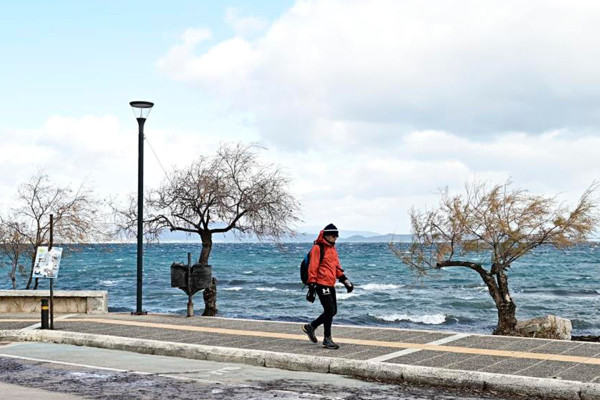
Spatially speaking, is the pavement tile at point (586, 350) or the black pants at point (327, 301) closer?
the pavement tile at point (586, 350)

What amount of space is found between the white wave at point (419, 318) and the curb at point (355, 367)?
85.7ft

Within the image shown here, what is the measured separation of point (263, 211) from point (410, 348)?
11634 millimetres

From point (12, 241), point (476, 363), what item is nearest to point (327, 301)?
point (476, 363)

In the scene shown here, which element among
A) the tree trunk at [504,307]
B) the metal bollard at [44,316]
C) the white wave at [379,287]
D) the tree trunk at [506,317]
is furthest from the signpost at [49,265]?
the white wave at [379,287]

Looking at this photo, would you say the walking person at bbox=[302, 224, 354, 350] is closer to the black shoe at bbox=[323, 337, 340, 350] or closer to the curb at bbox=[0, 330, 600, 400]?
the black shoe at bbox=[323, 337, 340, 350]

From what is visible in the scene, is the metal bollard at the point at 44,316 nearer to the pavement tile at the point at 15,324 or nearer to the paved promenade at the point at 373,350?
the paved promenade at the point at 373,350

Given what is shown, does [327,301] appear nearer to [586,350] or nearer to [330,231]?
[330,231]

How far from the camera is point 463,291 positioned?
52938 mm

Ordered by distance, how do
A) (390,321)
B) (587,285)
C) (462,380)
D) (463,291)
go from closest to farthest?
(462,380) → (390,321) → (463,291) → (587,285)

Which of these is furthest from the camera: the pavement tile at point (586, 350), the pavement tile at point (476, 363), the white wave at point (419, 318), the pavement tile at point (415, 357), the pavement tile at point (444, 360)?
the white wave at point (419, 318)

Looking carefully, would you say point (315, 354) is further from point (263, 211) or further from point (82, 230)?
point (82, 230)

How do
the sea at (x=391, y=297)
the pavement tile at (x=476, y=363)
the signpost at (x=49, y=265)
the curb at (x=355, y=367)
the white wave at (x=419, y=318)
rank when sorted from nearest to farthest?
the curb at (x=355, y=367) → the pavement tile at (x=476, y=363) → the signpost at (x=49, y=265) → the sea at (x=391, y=297) → the white wave at (x=419, y=318)

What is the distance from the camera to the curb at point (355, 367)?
8938mm

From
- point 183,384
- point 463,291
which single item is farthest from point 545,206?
point 463,291
